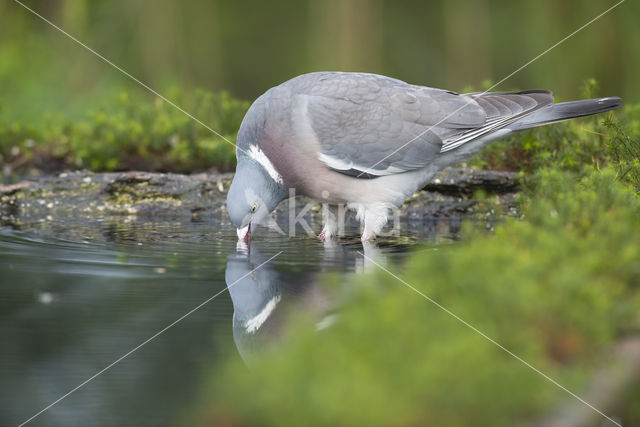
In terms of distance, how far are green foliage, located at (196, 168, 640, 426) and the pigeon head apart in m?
2.10

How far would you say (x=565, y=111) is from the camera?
185 inches

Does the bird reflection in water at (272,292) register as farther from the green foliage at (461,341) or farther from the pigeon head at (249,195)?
the green foliage at (461,341)

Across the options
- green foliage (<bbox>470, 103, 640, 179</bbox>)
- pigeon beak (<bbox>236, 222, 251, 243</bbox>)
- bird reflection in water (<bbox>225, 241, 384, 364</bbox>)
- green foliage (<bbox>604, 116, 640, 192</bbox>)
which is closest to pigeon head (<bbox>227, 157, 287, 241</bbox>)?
pigeon beak (<bbox>236, 222, 251, 243</bbox>)

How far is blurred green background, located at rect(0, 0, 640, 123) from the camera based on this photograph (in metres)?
8.89

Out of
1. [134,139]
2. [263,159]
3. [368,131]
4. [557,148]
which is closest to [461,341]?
[263,159]

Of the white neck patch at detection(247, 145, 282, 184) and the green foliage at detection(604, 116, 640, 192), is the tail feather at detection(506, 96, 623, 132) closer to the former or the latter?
the green foliage at detection(604, 116, 640, 192)

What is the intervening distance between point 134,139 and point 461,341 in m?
4.95

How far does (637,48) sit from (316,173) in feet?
17.4

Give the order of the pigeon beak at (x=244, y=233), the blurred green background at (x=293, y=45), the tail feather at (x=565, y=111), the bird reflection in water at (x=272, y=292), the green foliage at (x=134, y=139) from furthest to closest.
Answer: the blurred green background at (x=293, y=45), the green foliage at (x=134, y=139), the pigeon beak at (x=244, y=233), the tail feather at (x=565, y=111), the bird reflection in water at (x=272, y=292)

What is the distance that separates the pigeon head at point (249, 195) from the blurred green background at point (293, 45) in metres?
3.34

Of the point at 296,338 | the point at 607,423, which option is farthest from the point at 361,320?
the point at 607,423

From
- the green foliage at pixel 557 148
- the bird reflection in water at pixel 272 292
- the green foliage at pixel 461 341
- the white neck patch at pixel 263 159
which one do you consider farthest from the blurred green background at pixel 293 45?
the green foliage at pixel 461 341

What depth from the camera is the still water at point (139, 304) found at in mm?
2375

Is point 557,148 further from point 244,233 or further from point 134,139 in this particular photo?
point 134,139
